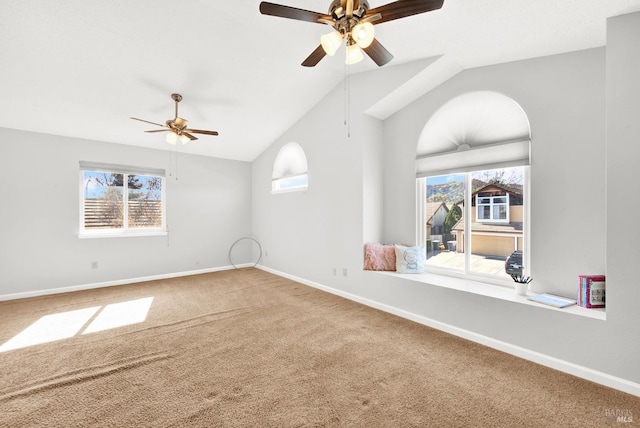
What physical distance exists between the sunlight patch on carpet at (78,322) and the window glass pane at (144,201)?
186 cm

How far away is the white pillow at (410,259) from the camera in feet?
11.0

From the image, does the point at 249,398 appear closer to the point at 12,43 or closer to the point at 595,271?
the point at 595,271

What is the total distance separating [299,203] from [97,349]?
10.7 feet

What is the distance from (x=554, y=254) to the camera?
250 centimetres

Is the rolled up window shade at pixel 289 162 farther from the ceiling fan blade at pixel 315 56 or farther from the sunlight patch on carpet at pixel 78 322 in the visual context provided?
the sunlight patch on carpet at pixel 78 322

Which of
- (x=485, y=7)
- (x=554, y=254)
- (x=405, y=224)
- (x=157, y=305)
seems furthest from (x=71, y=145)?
(x=554, y=254)

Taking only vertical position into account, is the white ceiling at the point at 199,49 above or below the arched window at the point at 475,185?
above

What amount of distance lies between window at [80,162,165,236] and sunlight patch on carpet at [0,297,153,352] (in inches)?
65.3

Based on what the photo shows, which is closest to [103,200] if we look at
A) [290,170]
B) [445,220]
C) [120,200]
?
[120,200]

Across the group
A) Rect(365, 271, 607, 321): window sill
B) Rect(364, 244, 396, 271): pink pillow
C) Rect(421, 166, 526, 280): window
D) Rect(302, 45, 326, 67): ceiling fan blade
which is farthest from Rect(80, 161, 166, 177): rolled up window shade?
Rect(421, 166, 526, 280): window

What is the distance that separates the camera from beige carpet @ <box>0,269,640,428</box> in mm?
1633

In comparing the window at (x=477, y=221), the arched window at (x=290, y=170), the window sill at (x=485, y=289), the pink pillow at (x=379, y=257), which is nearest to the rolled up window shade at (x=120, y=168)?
the arched window at (x=290, y=170)

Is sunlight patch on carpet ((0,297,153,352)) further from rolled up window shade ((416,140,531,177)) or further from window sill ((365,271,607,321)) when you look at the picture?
rolled up window shade ((416,140,531,177))

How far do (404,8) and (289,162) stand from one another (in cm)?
376
